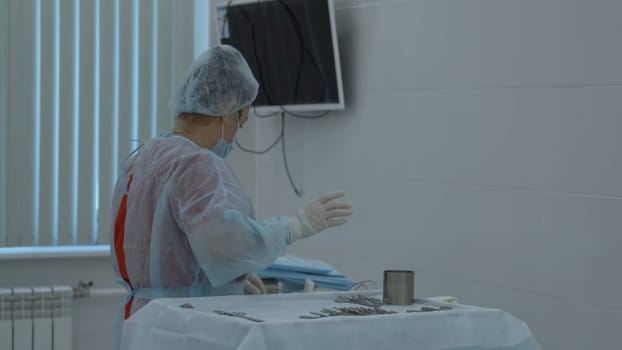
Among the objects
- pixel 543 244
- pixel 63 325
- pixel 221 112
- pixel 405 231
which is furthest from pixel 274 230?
pixel 63 325

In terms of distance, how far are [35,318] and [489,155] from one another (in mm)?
2155

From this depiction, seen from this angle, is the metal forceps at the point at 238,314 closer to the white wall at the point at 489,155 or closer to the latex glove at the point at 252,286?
the latex glove at the point at 252,286

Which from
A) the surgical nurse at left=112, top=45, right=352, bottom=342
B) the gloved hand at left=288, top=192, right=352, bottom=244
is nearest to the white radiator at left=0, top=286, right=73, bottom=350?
the surgical nurse at left=112, top=45, right=352, bottom=342

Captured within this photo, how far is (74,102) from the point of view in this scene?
13.7 ft

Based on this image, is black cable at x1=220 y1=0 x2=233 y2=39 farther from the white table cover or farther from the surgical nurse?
the white table cover

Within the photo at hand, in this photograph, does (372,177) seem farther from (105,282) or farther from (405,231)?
(105,282)

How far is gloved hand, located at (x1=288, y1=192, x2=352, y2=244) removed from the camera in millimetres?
2119

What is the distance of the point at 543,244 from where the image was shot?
2.78m

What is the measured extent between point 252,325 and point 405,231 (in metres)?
1.80

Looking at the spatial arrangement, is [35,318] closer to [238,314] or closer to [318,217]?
[318,217]

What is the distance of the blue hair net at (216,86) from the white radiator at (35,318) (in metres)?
1.84

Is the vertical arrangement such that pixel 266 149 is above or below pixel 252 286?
above

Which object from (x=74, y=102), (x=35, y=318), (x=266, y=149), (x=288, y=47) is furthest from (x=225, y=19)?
(x=35, y=318)

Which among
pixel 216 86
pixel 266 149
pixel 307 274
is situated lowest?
pixel 307 274
